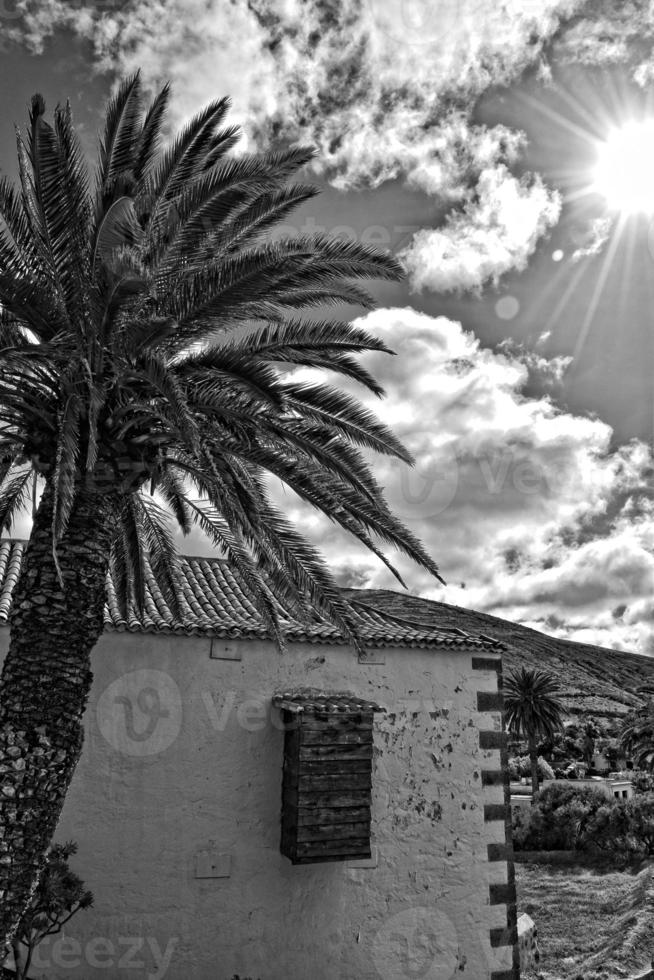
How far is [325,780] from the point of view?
9523mm

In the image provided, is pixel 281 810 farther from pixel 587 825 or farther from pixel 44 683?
pixel 587 825

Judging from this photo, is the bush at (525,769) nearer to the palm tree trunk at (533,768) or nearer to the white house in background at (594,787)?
the white house in background at (594,787)

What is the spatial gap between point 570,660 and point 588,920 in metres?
78.8

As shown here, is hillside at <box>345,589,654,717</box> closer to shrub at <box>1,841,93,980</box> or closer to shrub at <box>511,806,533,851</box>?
shrub at <box>511,806,533,851</box>

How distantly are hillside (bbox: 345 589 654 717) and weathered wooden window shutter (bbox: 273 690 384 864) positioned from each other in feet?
202

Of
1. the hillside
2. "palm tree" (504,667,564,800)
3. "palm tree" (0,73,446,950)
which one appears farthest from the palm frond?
the hillside

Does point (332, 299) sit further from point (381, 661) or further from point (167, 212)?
point (381, 661)

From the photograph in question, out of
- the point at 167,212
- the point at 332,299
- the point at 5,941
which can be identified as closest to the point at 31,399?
the point at 167,212

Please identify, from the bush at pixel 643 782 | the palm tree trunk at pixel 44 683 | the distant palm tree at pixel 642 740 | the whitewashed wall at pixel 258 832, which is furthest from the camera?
the bush at pixel 643 782

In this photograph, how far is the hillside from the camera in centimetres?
7694

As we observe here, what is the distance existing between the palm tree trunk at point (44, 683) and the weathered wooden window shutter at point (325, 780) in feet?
13.0

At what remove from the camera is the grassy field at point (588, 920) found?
12.8m

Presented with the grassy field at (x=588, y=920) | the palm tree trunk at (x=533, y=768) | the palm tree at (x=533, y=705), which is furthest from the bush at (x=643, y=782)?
the grassy field at (x=588, y=920)

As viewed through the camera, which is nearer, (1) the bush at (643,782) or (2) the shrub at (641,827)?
(2) the shrub at (641,827)
